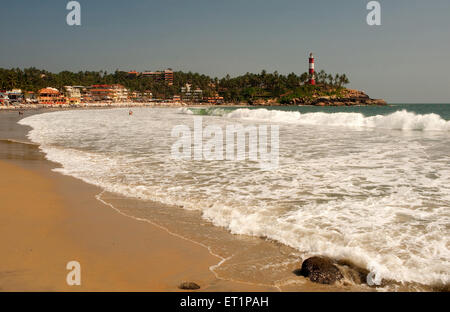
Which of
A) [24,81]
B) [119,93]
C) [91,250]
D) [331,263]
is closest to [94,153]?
[91,250]

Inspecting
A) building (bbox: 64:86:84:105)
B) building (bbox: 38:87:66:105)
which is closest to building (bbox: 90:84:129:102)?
building (bbox: 64:86:84:105)

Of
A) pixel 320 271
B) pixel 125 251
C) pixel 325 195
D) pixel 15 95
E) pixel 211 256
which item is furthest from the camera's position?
pixel 15 95

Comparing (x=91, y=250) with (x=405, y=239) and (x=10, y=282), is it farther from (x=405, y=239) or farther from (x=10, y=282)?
(x=405, y=239)

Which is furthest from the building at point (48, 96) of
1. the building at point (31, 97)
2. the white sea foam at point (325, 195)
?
the white sea foam at point (325, 195)

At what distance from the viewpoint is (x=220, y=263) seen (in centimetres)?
473

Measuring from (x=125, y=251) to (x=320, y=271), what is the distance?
267 centimetres

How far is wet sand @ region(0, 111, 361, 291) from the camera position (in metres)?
4.14

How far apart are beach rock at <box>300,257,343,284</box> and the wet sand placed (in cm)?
10

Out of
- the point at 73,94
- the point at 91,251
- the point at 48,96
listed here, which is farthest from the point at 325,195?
the point at 73,94

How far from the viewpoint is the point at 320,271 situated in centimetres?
423

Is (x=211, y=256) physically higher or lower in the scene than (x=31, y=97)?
lower

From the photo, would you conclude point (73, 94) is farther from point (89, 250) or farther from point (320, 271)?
point (320, 271)

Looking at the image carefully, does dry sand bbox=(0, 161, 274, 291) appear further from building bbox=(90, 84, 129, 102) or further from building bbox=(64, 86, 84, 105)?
building bbox=(90, 84, 129, 102)

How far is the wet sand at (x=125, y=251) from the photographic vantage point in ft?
13.6
